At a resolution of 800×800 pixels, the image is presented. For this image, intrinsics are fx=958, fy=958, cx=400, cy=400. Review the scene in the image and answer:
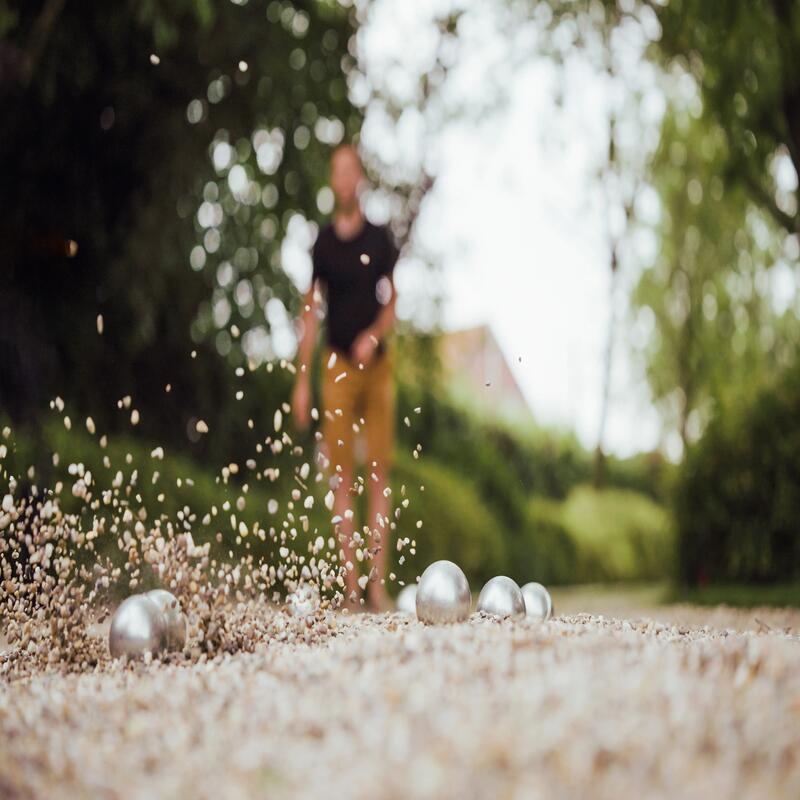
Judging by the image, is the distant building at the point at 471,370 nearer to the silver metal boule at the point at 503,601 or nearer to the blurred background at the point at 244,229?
the blurred background at the point at 244,229

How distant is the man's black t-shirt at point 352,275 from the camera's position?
542 cm

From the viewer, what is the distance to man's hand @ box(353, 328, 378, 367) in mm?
4984

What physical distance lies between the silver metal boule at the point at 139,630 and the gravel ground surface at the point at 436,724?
0.62ft

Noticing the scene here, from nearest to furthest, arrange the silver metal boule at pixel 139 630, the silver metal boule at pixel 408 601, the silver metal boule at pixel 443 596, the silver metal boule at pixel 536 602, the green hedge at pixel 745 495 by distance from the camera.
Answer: the silver metal boule at pixel 139 630, the silver metal boule at pixel 443 596, the silver metal boule at pixel 536 602, the silver metal boule at pixel 408 601, the green hedge at pixel 745 495

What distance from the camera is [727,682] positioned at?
80.4 inches

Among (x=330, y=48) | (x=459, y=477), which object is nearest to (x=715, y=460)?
(x=459, y=477)

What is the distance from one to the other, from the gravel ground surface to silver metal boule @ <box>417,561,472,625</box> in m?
0.51

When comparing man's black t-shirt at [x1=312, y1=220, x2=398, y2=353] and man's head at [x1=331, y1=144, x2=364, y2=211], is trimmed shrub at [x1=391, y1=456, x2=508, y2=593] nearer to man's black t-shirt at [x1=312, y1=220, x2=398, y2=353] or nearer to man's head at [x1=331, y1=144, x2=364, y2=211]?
man's black t-shirt at [x1=312, y1=220, x2=398, y2=353]

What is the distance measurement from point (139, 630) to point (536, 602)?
1.53 meters

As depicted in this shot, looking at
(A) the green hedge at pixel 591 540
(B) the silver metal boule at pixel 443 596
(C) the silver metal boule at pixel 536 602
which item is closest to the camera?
(B) the silver metal boule at pixel 443 596

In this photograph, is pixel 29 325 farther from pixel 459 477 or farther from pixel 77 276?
pixel 459 477

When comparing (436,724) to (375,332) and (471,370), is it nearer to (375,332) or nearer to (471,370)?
(375,332)

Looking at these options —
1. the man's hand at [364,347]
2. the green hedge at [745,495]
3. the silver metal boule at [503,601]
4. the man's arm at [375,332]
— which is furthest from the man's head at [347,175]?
the green hedge at [745,495]

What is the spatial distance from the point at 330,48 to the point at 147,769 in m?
7.14
